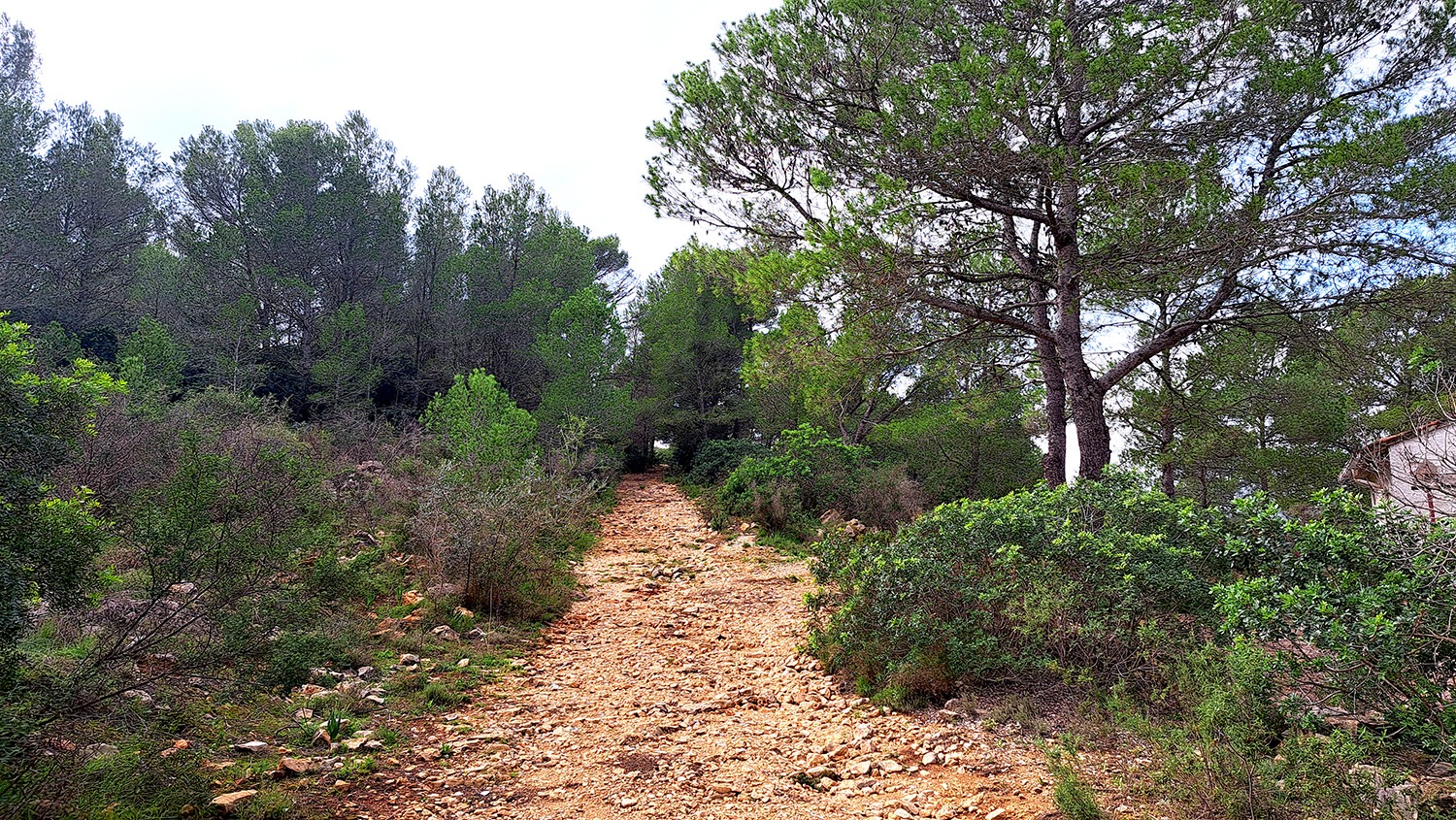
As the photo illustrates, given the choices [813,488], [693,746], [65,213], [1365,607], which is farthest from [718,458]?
[65,213]

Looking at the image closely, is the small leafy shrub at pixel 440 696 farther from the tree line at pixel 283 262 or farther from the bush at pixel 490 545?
the tree line at pixel 283 262

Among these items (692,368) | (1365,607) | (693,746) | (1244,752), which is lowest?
(693,746)

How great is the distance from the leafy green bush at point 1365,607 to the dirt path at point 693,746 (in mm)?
1458

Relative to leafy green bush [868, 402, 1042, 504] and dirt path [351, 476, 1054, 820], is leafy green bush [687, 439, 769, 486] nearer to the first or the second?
leafy green bush [868, 402, 1042, 504]

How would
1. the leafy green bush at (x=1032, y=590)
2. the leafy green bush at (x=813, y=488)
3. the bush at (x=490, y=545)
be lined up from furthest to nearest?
the leafy green bush at (x=813, y=488) → the bush at (x=490, y=545) → the leafy green bush at (x=1032, y=590)

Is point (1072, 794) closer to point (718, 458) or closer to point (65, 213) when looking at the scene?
point (718, 458)

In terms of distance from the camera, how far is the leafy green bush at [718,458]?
68.2 ft

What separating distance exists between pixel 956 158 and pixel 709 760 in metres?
6.40

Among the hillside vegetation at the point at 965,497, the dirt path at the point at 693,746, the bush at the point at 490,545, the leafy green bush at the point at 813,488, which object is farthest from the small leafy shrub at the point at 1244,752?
the leafy green bush at the point at 813,488

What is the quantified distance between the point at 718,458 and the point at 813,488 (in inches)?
272

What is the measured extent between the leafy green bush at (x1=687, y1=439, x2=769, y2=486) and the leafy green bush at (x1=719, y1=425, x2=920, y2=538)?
4.51 m

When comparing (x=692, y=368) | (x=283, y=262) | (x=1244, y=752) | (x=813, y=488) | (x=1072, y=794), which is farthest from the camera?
(x=692, y=368)

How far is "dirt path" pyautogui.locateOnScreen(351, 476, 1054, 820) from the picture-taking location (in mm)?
3867

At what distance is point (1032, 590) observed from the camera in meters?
4.88
